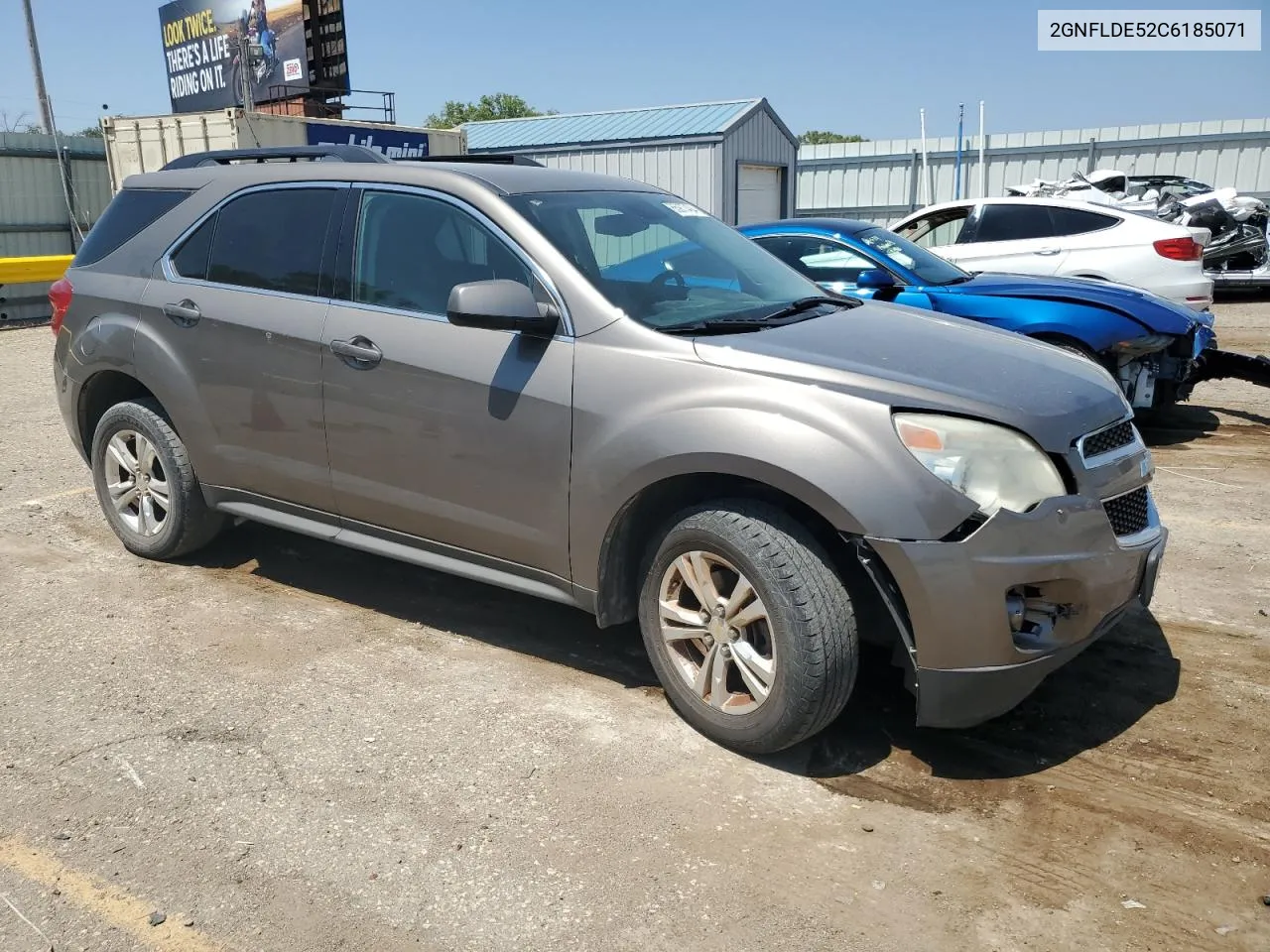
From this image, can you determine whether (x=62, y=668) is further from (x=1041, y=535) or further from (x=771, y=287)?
(x=1041, y=535)

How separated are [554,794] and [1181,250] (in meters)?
8.88

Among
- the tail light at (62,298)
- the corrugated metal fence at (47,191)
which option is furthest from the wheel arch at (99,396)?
the corrugated metal fence at (47,191)

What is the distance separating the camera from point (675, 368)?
11.2 feet

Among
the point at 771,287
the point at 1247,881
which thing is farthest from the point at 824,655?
the point at 771,287

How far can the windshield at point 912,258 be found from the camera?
771 centimetres

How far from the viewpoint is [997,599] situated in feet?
9.80

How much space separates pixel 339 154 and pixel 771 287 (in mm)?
2107

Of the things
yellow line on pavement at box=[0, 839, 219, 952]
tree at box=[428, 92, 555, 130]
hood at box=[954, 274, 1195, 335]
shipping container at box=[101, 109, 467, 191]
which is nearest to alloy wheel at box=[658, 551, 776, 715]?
yellow line on pavement at box=[0, 839, 219, 952]

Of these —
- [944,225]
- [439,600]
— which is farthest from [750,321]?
[944,225]

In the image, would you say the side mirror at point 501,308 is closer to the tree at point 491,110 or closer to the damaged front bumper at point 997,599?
the damaged front bumper at point 997,599

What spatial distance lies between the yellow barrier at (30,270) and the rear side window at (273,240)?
42.9ft

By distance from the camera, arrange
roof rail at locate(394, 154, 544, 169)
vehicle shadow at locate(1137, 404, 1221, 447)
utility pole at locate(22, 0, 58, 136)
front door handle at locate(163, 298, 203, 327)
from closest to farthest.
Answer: roof rail at locate(394, 154, 544, 169) → front door handle at locate(163, 298, 203, 327) → vehicle shadow at locate(1137, 404, 1221, 447) → utility pole at locate(22, 0, 58, 136)

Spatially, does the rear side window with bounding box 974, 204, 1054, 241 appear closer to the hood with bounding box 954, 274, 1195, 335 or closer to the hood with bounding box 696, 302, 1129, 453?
the hood with bounding box 954, 274, 1195, 335

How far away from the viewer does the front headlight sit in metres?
3.01
